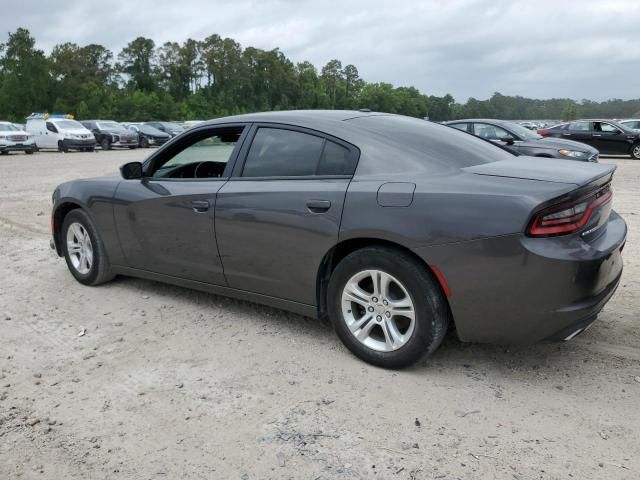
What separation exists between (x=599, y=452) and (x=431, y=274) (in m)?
1.17

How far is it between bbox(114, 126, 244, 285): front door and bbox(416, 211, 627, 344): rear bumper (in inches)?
66.5

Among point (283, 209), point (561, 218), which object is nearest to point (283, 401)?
point (283, 209)

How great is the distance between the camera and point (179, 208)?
4.29 metres

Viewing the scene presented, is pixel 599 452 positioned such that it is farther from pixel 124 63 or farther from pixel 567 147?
pixel 124 63

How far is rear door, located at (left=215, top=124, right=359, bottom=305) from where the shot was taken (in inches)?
141

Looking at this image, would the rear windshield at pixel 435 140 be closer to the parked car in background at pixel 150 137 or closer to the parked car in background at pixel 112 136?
the parked car in background at pixel 112 136

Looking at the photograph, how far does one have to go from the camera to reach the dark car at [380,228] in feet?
9.80

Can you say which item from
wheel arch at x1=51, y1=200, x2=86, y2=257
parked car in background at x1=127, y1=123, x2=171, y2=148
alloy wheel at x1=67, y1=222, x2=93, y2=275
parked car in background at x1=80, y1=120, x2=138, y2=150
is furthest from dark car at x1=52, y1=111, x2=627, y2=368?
parked car in background at x1=127, y1=123, x2=171, y2=148

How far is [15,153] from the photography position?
29.3 meters

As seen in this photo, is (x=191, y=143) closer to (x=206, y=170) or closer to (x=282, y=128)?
(x=206, y=170)

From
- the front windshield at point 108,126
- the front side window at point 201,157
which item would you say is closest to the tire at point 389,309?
the front side window at point 201,157

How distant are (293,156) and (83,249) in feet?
8.04

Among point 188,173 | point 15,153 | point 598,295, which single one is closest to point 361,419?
point 598,295

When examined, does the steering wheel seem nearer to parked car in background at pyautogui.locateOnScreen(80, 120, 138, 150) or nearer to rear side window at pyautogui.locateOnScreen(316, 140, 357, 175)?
rear side window at pyautogui.locateOnScreen(316, 140, 357, 175)
